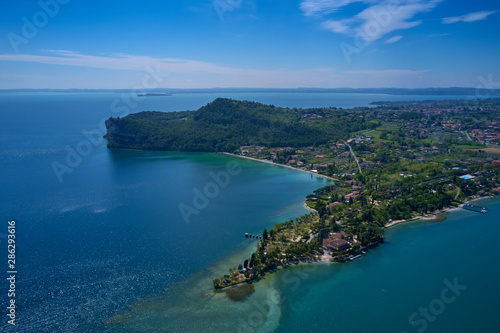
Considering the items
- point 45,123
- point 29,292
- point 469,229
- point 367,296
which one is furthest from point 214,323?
point 45,123

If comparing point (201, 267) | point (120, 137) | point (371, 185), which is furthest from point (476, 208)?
point (120, 137)

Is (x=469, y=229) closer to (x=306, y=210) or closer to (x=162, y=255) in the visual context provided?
(x=306, y=210)

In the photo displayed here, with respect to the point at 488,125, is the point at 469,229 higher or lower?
lower

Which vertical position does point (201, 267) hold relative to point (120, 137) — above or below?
below

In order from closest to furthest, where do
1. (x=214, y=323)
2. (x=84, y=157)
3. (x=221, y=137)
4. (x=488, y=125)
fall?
(x=214, y=323) → (x=84, y=157) → (x=221, y=137) → (x=488, y=125)

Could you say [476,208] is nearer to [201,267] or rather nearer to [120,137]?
[201,267]

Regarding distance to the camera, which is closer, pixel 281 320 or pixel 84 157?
pixel 281 320
